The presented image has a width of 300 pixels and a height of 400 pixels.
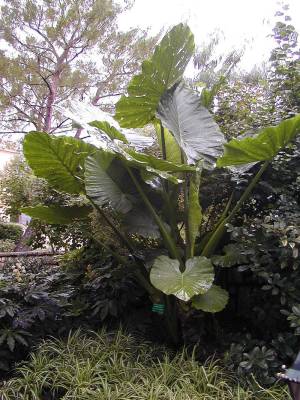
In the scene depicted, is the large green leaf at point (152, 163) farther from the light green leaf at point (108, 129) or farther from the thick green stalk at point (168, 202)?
the thick green stalk at point (168, 202)

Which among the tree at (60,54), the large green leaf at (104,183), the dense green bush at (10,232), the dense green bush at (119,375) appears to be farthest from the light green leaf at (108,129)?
the dense green bush at (10,232)

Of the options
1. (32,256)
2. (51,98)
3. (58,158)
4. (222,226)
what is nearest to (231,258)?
(222,226)

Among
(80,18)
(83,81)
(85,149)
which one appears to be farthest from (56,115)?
(85,149)

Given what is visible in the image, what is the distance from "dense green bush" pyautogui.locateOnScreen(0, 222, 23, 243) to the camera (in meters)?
9.70

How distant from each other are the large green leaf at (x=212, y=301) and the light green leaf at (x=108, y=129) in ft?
4.08

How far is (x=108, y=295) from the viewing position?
10.8ft

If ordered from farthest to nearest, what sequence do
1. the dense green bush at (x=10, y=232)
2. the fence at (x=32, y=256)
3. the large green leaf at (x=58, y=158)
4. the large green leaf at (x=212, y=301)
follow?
the dense green bush at (x=10, y=232) → the fence at (x=32, y=256) → the large green leaf at (x=58, y=158) → the large green leaf at (x=212, y=301)

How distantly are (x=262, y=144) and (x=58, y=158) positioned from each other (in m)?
1.41

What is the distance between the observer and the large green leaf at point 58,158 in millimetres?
2631

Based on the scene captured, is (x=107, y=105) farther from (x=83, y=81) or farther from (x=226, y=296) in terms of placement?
(x=226, y=296)

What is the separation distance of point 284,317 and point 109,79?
823 cm

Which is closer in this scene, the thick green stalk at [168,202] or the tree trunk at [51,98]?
the thick green stalk at [168,202]

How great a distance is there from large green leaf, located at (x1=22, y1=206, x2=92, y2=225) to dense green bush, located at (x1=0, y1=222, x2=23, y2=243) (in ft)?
22.5

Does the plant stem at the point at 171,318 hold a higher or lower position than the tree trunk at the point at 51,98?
lower
